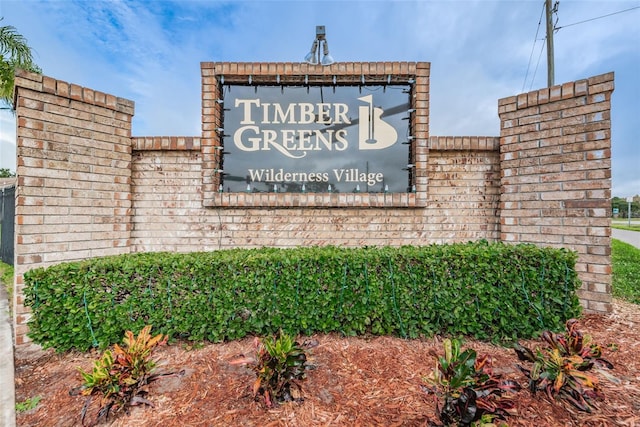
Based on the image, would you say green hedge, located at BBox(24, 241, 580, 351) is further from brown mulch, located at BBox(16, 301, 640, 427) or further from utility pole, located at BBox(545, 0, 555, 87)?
utility pole, located at BBox(545, 0, 555, 87)

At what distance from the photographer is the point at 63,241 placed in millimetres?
3107

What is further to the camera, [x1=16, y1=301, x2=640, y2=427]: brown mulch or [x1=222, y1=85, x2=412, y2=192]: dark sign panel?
[x1=222, y1=85, x2=412, y2=192]: dark sign panel

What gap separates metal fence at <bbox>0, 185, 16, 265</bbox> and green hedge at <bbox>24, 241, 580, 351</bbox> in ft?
18.3

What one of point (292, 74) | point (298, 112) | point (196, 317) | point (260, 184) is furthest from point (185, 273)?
point (292, 74)

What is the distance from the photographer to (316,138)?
3.90 metres

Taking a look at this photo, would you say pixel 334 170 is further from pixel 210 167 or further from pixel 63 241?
pixel 63 241

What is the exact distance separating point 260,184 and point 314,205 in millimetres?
848

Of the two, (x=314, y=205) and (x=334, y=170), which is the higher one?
(x=334, y=170)

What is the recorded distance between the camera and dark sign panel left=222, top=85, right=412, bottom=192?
389 centimetres

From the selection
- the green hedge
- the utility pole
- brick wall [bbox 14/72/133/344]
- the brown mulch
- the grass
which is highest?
the utility pole

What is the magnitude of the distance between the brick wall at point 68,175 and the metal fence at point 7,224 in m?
4.75

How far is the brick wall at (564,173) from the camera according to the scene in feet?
10.1

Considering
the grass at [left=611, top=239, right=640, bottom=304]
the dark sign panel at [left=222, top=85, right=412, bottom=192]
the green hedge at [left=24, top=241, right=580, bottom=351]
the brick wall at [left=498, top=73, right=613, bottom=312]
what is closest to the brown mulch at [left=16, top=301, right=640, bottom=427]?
the green hedge at [left=24, top=241, right=580, bottom=351]

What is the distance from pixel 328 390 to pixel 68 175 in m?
3.70
